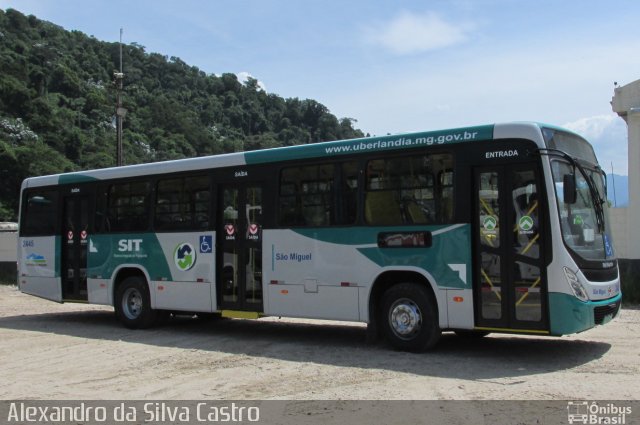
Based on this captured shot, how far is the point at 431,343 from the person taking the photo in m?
8.66

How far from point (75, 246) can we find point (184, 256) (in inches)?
129

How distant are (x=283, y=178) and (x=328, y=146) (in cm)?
97

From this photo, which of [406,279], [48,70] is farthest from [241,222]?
[48,70]

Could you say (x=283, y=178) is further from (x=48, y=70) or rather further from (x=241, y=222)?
(x=48, y=70)

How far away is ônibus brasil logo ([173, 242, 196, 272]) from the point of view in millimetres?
11258

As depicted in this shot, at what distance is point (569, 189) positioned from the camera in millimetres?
7688

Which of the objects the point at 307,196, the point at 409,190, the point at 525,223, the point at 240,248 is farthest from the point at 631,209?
the point at 240,248

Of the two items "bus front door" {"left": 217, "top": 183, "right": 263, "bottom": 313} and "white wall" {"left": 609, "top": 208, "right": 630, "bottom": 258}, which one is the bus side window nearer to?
"bus front door" {"left": 217, "top": 183, "right": 263, "bottom": 313}

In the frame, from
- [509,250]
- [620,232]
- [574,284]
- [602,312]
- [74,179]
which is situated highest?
[74,179]

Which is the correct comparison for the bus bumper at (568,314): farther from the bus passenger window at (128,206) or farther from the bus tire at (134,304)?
the bus passenger window at (128,206)

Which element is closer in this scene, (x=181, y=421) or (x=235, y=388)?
(x=181, y=421)

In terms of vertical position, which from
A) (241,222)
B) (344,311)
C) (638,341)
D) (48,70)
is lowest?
(638,341)

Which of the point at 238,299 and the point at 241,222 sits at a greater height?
the point at 241,222

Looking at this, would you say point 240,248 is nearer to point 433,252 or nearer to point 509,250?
point 433,252
